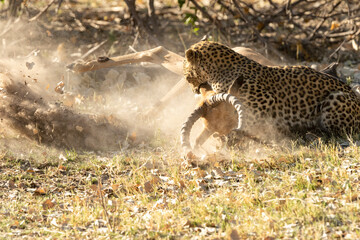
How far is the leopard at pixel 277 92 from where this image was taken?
7.34 metres

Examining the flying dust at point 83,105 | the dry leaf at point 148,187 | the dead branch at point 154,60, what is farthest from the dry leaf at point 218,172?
the dead branch at point 154,60

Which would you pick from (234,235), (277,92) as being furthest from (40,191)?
(277,92)

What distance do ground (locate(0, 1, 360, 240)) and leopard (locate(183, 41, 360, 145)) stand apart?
35 centimetres

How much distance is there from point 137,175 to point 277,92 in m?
2.18

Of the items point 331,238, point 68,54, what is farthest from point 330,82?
point 68,54

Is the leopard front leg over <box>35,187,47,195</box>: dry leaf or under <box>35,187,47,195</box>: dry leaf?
over

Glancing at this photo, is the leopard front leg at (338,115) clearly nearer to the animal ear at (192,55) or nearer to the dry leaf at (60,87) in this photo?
the animal ear at (192,55)

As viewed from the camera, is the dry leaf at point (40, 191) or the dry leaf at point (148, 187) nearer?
the dry leaf at point (148, 187)

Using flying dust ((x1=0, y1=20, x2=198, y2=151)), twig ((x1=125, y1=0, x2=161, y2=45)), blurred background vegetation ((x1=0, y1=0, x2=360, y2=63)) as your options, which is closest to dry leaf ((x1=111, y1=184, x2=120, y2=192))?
flying dust ((x1=0, y1=20, x2=198, y2=151))

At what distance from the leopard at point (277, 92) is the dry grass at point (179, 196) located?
513 millimetres

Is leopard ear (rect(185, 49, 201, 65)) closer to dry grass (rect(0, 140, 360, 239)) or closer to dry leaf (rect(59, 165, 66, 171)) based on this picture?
dry grass (rect(0, 140, 360, 239))

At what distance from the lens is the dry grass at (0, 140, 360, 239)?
4.89 meters

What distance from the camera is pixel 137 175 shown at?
636cm

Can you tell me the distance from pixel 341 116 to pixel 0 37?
22.7ft
